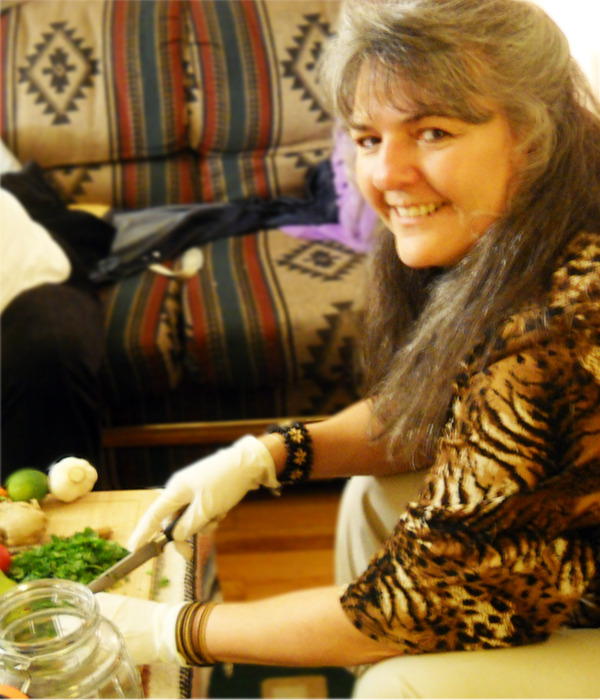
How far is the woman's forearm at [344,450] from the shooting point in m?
0.84

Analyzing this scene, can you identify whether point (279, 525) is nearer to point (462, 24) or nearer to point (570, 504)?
point (570, 504)

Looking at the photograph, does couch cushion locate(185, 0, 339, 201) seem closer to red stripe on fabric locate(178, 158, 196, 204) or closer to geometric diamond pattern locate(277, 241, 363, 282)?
red stripe on fabric locate(178, 158, 196, 204)

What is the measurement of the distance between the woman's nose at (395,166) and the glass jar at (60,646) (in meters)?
0.41

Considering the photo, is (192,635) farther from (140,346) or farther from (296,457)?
(140,346)

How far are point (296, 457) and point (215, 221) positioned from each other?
117 centimetres

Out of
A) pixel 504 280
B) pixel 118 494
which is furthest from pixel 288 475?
pixel 504 280

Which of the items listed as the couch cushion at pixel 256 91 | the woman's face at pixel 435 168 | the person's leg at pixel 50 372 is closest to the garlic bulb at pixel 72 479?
the woman's face at pixel 435 168

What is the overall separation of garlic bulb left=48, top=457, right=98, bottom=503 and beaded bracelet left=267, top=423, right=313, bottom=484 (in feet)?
0.78

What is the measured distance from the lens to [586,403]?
2.04 ft

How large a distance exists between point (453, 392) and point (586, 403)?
11cm

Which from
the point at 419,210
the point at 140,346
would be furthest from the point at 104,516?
the point at 140,346

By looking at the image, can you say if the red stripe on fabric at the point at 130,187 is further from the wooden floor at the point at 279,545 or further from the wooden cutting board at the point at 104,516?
the wooden cutting board at the point at 104,516

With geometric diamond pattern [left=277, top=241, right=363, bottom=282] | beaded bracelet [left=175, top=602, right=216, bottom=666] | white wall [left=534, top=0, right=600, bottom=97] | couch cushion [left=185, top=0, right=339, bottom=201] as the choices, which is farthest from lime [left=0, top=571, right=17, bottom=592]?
couch cushion [left=185, top=0, right=339, bottom=201]

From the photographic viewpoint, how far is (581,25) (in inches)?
28.2
